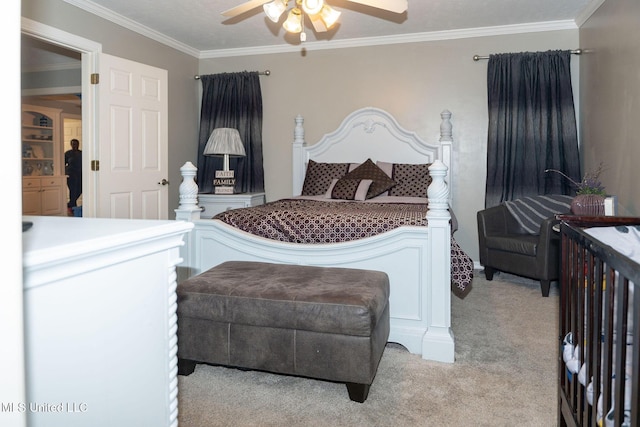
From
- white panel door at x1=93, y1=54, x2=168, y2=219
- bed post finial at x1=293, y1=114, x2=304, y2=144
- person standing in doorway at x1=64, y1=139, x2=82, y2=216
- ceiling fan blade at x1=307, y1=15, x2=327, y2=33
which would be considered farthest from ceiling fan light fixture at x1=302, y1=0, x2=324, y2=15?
person standing in doorway at x1=64, y1=139, x2=82, y2=216

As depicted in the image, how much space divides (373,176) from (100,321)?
12.0ft

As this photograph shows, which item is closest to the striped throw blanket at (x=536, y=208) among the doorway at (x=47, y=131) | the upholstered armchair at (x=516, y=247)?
the upholstered armchair at (x=516, y=247)

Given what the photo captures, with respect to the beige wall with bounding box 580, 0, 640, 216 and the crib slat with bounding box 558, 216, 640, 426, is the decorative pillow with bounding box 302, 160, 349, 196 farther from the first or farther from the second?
the crib slat with bounding box 558, 216, 640, 426

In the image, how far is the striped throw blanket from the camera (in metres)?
4.13

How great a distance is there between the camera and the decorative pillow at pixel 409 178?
13.8ft

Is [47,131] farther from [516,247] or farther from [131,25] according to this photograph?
[516,247]

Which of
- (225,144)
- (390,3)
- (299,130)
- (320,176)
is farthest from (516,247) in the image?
(225,144)

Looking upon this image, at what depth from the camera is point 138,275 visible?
86 cm

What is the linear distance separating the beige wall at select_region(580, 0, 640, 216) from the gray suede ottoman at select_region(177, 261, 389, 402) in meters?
2.18

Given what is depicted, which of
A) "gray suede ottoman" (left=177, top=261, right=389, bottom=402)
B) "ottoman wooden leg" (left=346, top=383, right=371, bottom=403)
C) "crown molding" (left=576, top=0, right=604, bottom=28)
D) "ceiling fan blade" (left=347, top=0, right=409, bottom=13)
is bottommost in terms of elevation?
"ottoman wooden leg" (left=346, top=383, right=371, bottom=403)

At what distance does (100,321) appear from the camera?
2.56 ft

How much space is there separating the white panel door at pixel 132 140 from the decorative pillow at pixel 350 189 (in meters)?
1.78

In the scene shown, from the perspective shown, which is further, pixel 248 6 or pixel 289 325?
pixel 248 6

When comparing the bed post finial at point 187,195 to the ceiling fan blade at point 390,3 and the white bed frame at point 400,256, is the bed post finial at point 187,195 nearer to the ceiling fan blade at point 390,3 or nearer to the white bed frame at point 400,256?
the white bed frame at point 400,256
